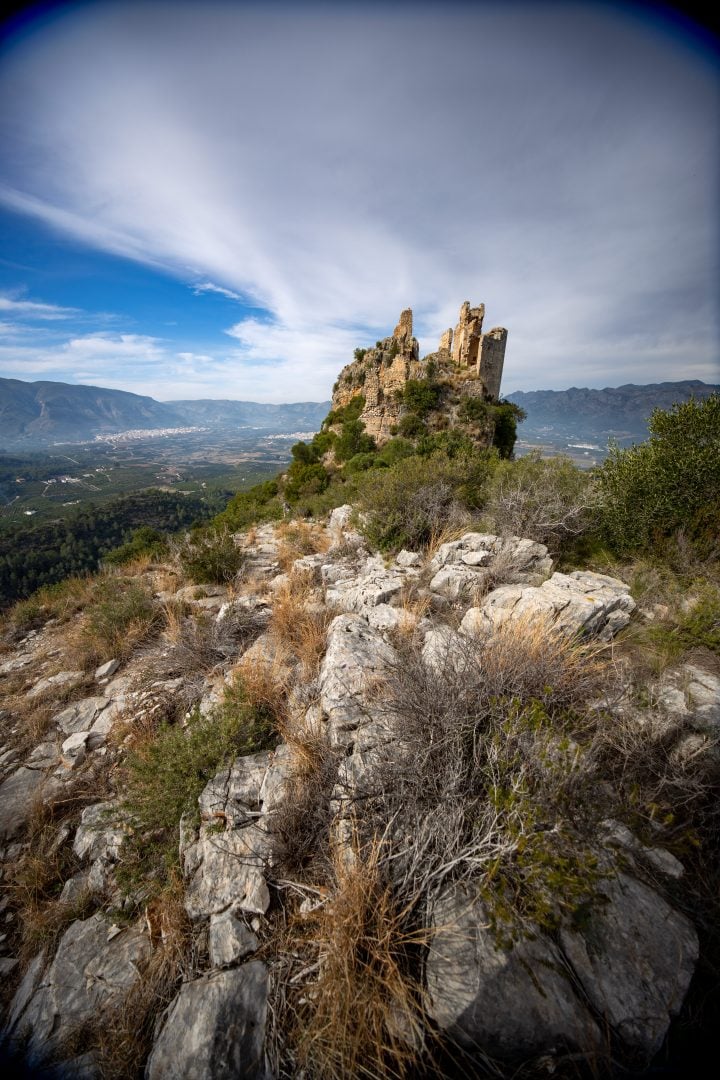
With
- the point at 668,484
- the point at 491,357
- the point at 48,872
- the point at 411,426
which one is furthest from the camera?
the point at 491,357

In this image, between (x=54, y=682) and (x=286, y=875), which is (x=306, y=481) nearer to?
(x=54, y=682)

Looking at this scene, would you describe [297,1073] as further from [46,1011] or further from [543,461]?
[543,461]

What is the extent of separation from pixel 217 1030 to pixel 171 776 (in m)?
1.34

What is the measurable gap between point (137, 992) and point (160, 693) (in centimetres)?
227

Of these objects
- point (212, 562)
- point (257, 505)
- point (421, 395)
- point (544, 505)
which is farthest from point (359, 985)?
point (257, 505)

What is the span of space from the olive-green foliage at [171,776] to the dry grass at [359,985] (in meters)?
1.16

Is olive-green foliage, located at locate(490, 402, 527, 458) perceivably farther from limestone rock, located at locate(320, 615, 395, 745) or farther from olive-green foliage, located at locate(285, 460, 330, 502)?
limestone rock, located at locate(320, 615, 395, 745)

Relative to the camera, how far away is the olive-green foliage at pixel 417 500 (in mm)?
6496

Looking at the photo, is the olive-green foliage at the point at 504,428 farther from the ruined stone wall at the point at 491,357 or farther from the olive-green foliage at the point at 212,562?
the olive-green foliage at the point at 212,562

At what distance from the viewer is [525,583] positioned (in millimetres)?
4496

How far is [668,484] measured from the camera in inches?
208

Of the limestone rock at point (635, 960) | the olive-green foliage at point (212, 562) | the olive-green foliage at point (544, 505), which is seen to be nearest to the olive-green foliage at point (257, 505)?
the olive-green foliage at point (212, 562)

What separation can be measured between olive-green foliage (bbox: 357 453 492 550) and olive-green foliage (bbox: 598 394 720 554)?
2391 mm

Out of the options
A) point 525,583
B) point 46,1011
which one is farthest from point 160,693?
point 525,583
